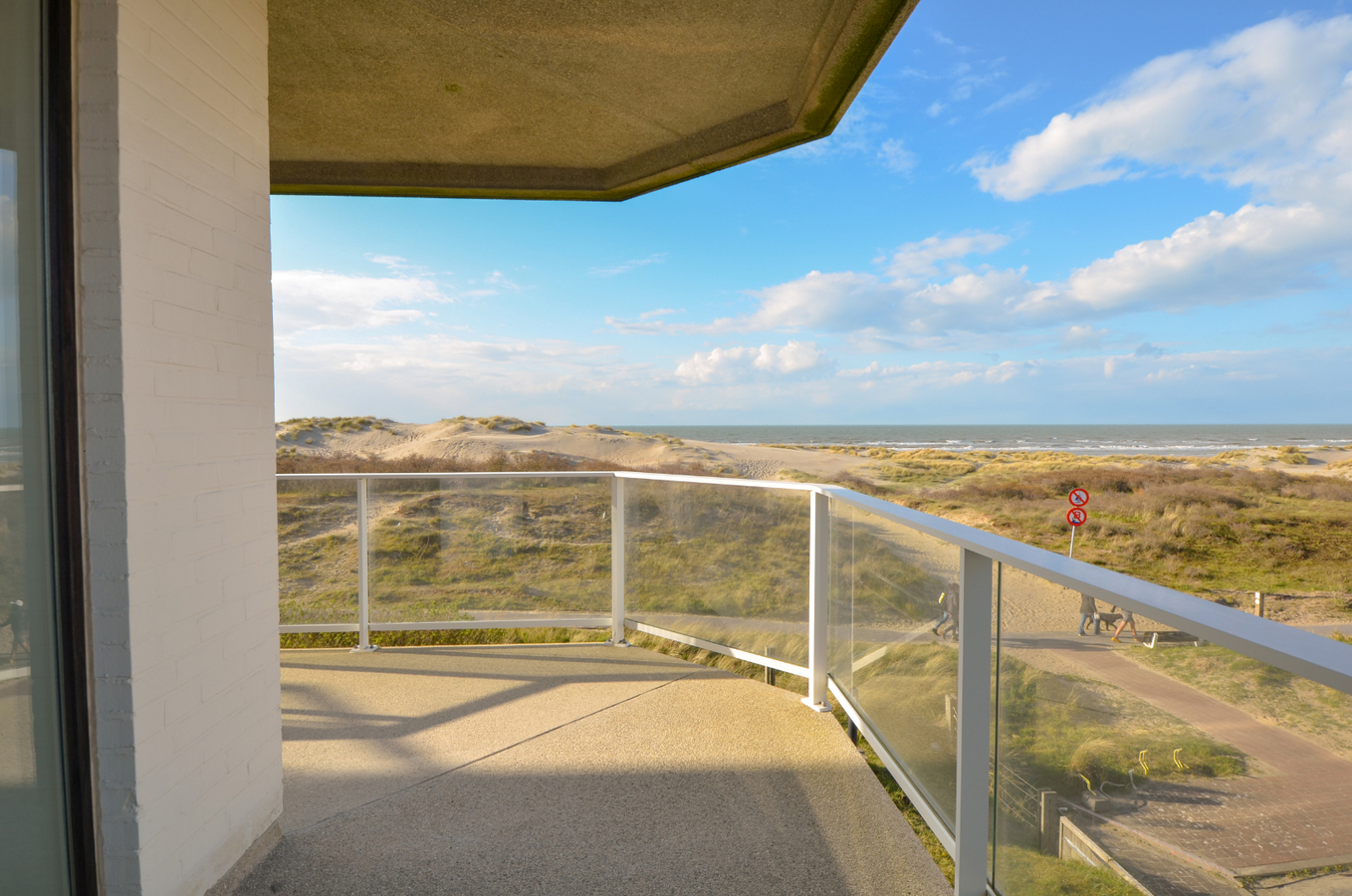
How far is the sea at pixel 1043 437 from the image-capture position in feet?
134

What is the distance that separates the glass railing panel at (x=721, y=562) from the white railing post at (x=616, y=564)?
0.04m

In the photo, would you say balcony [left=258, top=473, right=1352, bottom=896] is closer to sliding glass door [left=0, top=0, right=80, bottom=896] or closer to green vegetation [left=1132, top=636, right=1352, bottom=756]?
green vegetation [left=1132, top=636, right=1352, bottom=756]

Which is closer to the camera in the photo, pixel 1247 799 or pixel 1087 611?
pixel 1247 799

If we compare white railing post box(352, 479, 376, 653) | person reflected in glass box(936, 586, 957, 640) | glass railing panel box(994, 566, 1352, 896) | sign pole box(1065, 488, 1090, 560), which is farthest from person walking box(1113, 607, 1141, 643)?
sign pole box(1065, 488, 1090, 560)

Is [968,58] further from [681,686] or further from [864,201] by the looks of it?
[681,686]

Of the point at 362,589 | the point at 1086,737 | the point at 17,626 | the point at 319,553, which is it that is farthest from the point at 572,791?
the point at 319,553

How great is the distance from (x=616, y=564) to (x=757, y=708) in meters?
1.38

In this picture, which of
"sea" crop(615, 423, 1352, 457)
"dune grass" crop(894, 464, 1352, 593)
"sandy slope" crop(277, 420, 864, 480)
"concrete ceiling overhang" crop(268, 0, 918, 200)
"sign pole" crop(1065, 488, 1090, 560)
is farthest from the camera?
"sea" crop(615, 423, 1352, 457)

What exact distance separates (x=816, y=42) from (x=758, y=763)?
115 inches

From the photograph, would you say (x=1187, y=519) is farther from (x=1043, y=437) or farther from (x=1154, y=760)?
(x=1043, y=437)

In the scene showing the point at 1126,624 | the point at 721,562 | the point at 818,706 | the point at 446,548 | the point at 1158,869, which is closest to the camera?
the point at 1158,869

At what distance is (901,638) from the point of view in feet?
7.69

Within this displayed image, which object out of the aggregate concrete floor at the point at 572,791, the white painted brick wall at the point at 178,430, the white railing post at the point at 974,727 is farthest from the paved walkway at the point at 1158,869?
the white painted brick wall at the point at 178,430

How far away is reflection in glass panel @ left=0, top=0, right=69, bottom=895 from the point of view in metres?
1.35
